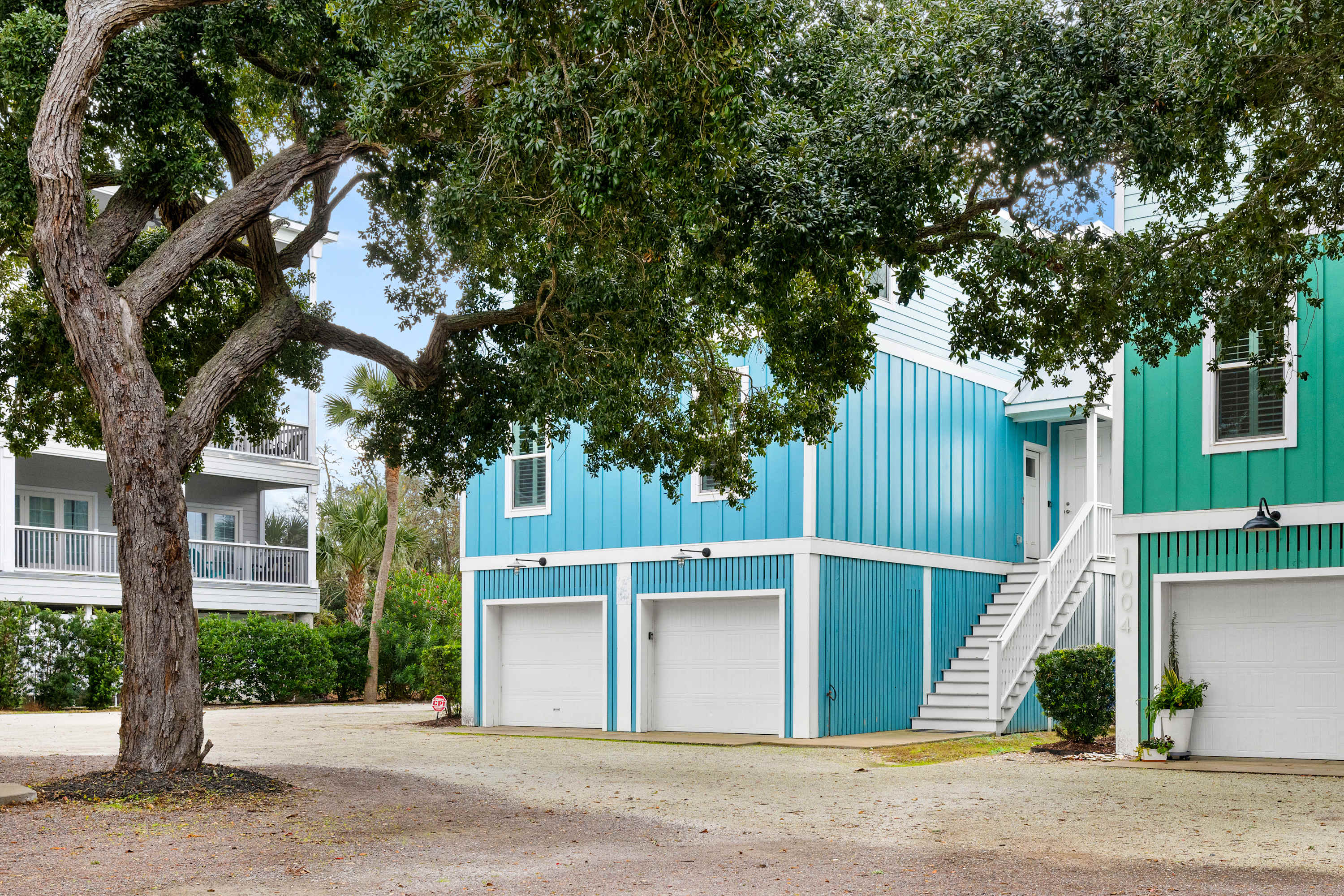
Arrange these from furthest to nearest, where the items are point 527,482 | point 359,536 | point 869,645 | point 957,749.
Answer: point 359,536
point 527,482
point 869,645
point 957,749

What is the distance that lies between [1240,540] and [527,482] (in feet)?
33.8

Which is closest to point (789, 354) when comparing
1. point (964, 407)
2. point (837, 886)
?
point (837, 886)

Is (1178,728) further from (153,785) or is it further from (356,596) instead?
(356,596)

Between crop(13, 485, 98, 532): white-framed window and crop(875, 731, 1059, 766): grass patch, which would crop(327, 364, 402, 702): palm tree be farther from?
crop(875, 731, 1059, 766): grass patch

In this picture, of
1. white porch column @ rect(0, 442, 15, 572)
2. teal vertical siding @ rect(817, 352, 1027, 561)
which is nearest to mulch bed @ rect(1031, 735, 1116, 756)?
teal vertical siding @ rect(817, 352, 1027, 561)

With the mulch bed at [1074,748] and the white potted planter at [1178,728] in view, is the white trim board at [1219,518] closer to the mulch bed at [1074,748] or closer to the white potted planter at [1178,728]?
the white potted planter at [1178,728]

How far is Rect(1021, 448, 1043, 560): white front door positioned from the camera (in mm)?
20312

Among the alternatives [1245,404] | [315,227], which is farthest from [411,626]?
[1245,404]

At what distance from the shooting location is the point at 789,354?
446 inches

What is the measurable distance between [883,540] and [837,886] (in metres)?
10.9

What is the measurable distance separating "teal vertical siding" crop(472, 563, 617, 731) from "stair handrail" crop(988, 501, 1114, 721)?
526cm

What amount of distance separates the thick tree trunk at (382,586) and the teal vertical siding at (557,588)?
8.34 meters

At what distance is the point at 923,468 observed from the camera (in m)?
18.2

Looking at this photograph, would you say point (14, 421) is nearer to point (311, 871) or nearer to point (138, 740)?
point (138, 740)
